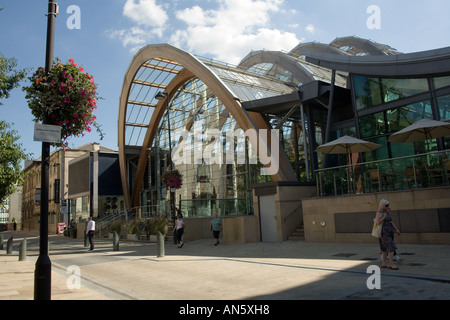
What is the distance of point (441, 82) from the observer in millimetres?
17484

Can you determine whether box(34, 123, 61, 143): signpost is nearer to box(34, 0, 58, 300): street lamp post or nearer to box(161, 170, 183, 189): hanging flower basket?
box(34, 0, 58, 300): street lamp post

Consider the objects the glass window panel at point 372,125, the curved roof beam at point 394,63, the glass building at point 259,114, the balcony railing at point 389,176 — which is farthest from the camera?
the glass window panel at point 372,125

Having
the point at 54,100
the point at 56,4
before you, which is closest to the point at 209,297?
the point at 54,100

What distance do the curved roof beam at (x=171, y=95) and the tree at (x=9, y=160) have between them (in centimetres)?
1355

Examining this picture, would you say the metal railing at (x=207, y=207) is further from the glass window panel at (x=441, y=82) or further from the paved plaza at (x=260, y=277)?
the glass window panel at (x=441, y=82)

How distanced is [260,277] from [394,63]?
13.7 m

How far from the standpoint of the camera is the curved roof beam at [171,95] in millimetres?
25906

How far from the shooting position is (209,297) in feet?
23.5

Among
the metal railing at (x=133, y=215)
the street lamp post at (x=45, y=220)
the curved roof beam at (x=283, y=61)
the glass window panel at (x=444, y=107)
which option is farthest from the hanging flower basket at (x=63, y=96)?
the curved roof beam at (x=283, y=61)

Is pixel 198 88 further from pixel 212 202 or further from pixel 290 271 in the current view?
pixel 290 271

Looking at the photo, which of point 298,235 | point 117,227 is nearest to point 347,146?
point 298,235

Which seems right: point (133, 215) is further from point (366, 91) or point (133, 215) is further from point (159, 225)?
point (366, 91)

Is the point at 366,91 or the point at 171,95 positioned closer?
the point at 366,91

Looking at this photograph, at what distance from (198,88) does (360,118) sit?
17982 mm
